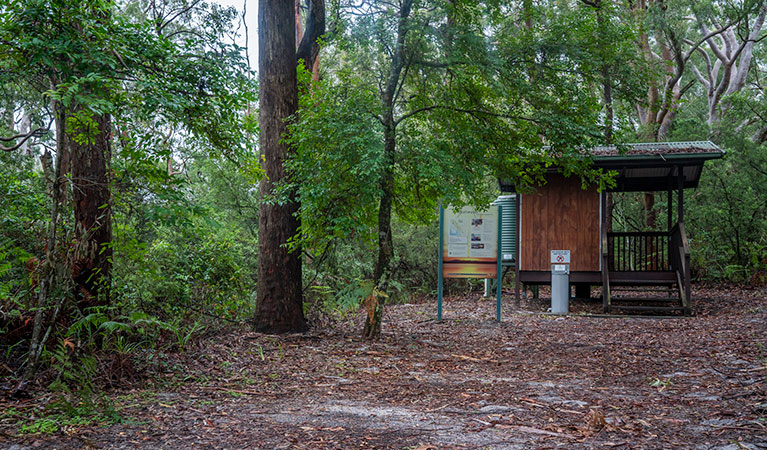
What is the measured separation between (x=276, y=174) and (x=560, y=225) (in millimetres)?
7800

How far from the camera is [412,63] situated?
27.9 feet

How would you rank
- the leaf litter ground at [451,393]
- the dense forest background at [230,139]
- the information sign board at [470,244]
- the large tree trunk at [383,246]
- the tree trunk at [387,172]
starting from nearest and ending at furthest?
the leaf litter ground at [451,393] < the dense forest background at [230,139] < the tree trunk at [387,172] < the large tree trunk at [383,246] < the information sign board at [470,244]

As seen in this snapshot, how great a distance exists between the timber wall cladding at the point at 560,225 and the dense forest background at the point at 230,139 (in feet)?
16.3

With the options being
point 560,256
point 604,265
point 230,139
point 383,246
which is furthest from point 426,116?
point 604,265

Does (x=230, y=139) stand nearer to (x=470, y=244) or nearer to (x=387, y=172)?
(x=387, y=172)

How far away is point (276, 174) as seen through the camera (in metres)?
9.07

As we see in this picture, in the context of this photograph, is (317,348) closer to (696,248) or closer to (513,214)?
(513,214)

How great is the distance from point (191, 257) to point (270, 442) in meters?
7.69

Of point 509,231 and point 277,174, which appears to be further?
point 509,231

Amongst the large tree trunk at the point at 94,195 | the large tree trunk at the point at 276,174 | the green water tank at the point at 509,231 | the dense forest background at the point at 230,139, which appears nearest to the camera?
the dense forest background at the point at 230,139

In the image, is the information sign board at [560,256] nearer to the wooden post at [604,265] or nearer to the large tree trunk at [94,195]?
the wooden post at [604,265]

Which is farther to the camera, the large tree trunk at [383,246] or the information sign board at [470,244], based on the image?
the information sign board at [470,244]

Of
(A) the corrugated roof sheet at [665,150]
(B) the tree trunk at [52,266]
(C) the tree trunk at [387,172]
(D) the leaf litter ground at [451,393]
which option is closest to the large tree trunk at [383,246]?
(C) the tree trunk at [387,172]

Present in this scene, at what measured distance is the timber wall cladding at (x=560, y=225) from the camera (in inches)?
557
